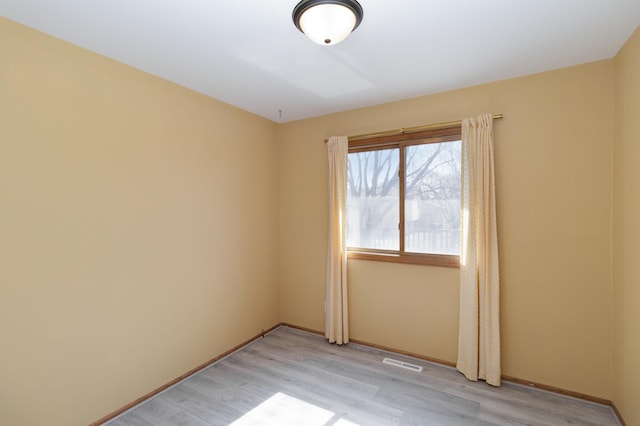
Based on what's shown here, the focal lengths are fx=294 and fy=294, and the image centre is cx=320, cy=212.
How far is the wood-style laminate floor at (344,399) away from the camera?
6.91ft

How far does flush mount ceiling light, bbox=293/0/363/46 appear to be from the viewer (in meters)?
1.48

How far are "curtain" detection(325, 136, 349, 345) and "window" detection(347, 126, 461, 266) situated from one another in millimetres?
120

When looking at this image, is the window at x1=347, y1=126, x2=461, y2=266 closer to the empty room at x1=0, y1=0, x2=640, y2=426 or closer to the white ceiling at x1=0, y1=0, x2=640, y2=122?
the empty room at x1=0, y1=0, x2=640, y2=426

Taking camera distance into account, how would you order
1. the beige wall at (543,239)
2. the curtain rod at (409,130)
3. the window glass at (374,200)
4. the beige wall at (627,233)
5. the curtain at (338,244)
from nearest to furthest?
the beige wall at (627,233) → the beige wall at (543,239) → the curtain rod at (409,130) → the window glass at (374,200) → the curtain at (338,244)

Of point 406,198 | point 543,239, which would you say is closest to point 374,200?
point 406,198

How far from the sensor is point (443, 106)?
111 inches

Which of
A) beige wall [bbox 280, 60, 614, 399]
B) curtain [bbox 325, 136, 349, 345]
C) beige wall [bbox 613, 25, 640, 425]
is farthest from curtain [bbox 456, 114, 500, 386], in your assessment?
curtain [bbox 325, 136, 349, 345]

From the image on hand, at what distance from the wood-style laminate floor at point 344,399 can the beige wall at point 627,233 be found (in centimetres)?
36

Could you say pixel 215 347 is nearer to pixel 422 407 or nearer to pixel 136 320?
pixel 136 320

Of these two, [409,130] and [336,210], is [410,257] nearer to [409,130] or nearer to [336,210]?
[336,210]

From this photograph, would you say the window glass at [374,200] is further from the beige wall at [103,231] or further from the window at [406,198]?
the beige wall at [103,231]

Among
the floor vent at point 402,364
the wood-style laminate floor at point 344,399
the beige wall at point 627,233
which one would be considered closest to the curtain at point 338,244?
the wood-style laminate floor at point 344,399

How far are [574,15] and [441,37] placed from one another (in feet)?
2.32

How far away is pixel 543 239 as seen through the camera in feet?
7.92
